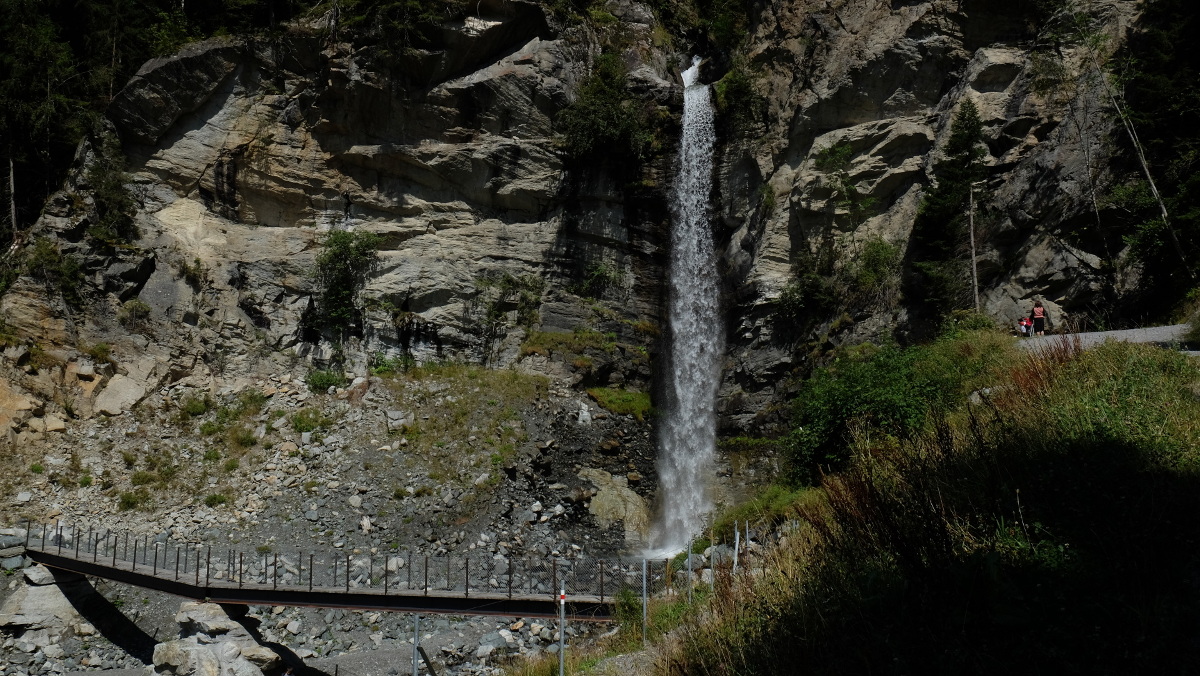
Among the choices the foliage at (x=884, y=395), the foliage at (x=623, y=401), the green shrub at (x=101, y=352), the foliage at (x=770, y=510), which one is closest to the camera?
the foliage at (x=884, y=395)

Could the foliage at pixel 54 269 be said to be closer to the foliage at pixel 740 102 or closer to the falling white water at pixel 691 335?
the falling white water at pixel 691 335

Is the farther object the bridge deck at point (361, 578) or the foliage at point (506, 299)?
the foliage at point (506, 299)

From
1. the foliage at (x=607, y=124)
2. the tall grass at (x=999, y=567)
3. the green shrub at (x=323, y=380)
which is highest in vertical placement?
the foliage at (x=607, y=124)

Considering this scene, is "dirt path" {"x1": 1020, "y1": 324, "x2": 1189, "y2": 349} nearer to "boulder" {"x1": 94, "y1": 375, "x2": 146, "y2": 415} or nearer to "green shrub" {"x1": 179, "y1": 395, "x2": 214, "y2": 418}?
"green shrub" {"x1": 179, "y1": 395, "x2": 214, "y2": 418}

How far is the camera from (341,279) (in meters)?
23.0

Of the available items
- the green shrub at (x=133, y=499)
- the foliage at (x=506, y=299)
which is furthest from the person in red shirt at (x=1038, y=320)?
the green shrub at (x=133, y=499)

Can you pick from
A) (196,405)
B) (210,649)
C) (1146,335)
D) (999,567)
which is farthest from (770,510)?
(196,405)

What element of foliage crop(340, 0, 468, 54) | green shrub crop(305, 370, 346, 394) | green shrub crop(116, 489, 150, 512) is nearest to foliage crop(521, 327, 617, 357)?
green shrub crop(305, 370, 346, 394)

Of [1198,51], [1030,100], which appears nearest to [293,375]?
[1030,100]

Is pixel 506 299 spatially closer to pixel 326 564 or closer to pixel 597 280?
pixel 597 280

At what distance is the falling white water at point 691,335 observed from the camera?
797 inches

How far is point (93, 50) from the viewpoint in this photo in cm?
2420

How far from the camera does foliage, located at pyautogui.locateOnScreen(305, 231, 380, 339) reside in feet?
74.5

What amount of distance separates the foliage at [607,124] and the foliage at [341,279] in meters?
7.69
